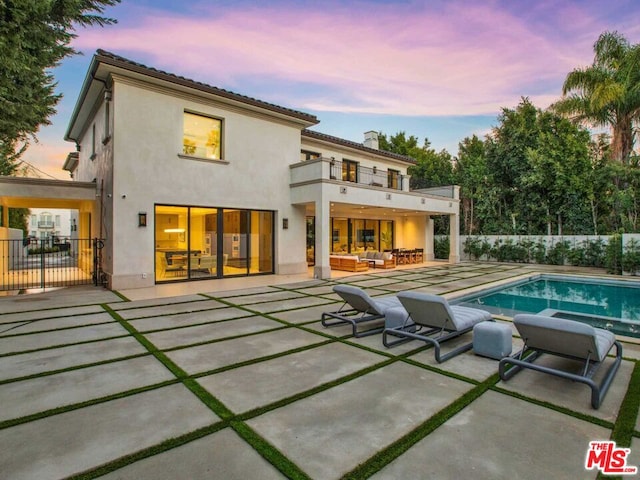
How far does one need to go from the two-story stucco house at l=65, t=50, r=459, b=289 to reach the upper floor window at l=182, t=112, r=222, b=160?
1.5 inches

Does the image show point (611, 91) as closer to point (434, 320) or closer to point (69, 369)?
point (434, 320)

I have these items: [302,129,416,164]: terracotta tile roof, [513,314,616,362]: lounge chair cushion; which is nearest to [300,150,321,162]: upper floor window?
[302,129,416,164]: terracotta tile roof

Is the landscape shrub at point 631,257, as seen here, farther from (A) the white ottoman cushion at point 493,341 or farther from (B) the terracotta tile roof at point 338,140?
(A) the white ottoman cushion at point 493,341

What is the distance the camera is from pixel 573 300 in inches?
418

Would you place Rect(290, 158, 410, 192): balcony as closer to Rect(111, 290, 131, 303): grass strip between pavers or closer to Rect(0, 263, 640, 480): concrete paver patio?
Rect(111, 290, 131, 303): grass strip between pavers

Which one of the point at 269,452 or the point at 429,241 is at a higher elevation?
the point at 429,241

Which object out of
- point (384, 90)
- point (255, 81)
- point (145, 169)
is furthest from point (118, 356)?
point (384, 90)

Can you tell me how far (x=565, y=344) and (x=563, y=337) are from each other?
151 millimetres

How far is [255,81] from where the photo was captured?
Result: 66.8 feet

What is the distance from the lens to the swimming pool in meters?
7.86

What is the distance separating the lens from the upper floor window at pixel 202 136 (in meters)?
12.5

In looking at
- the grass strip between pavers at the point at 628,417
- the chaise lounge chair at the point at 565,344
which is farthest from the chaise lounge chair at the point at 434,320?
the grass strip between pavers at the point at 628,417

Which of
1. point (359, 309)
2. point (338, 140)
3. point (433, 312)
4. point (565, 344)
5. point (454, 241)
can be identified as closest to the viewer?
point (565, 344)

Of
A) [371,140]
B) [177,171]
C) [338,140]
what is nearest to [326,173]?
[177,171]
